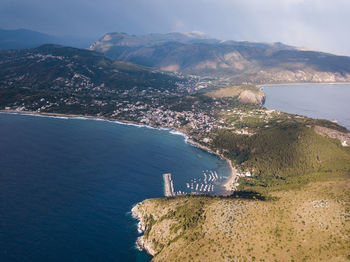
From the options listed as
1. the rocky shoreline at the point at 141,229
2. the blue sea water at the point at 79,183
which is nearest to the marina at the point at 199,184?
the blue sea water at the point at 79,183

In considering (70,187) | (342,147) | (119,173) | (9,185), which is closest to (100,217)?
(70,187)

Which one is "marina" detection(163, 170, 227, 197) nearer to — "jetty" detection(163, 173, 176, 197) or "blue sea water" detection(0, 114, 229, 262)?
"jetty" detection(163, 173, 176, 197)

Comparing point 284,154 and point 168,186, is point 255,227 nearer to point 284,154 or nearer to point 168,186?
point 168,186

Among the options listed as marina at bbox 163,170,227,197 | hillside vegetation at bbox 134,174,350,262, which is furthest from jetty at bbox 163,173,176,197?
hillside vegetation at bbox 134,174,350,262

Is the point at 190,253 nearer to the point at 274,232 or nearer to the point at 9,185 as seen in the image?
the point at 274,232

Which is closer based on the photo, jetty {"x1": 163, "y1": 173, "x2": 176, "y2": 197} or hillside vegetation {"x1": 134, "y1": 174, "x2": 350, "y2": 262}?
hillside vegetation {"x1": 134, "y1": 174, "x2": 350, "y2": 262}

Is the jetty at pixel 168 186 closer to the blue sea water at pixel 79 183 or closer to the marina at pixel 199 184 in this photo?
the marina at pixel 199 184
